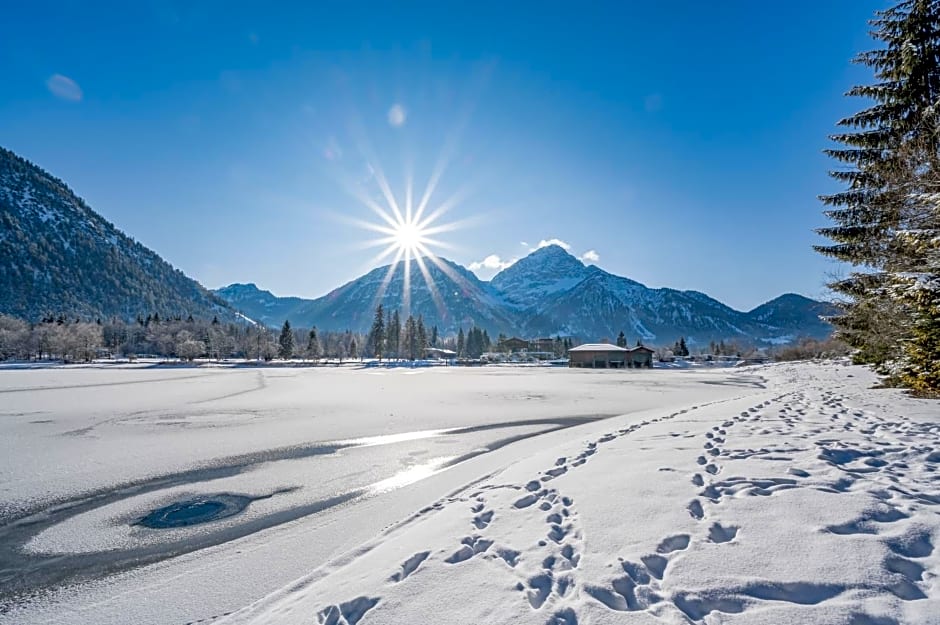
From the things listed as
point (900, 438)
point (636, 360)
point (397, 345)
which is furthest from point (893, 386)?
point (397, 345)

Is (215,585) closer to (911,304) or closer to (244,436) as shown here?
(244,436)

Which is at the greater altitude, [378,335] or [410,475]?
[378,335]

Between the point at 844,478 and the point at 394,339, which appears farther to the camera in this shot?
the point at 394,339

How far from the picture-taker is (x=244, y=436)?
11391mm

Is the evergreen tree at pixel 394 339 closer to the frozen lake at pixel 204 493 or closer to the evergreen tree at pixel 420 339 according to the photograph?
the evergreen tree at pixel 420 339

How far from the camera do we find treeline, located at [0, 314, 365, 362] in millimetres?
96188

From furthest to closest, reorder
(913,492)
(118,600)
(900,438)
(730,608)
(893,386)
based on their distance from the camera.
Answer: (893,386)
(900,438)
(913,492)
(118,600)
(730,608)

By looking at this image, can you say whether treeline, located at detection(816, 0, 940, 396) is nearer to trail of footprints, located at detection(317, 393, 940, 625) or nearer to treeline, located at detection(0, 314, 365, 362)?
trail of footprints, located at detection(317, 393, 940, 625)

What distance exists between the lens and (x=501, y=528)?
14.8 ft

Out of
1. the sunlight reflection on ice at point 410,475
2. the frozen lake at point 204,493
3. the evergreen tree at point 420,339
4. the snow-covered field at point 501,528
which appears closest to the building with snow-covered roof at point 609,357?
the evergreen tree at point 420,339

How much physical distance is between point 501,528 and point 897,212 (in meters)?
14.4

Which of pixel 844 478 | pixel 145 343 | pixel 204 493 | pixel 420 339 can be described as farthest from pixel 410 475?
pixel 145 343

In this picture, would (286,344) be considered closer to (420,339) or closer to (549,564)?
(420,339)

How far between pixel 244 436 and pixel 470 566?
32.6 feet
